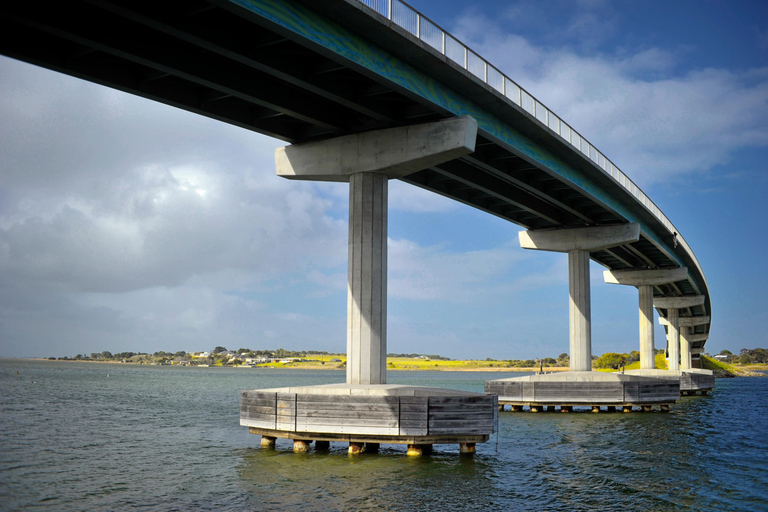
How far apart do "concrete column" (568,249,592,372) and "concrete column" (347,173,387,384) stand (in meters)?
26.7

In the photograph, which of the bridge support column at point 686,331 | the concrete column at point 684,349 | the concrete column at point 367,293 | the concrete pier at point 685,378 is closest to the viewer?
the concrete column at point 367,293

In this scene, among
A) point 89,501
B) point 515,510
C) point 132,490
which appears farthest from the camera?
point 132,490

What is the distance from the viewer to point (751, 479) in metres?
22.6

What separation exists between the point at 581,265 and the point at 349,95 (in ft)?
99.0

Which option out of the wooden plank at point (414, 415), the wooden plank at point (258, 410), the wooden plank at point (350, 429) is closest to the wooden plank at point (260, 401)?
the wooden plank at point (258, 410)

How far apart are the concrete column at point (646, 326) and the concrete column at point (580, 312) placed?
27.4 meters

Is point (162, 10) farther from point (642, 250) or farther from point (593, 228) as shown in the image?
point (642, 250)

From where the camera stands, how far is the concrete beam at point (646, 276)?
2761 inches

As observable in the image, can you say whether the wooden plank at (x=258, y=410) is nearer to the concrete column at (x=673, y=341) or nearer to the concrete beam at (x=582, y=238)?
the concrete beam at (x=582, y=238)

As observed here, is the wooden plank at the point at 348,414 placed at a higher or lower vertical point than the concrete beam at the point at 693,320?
lower

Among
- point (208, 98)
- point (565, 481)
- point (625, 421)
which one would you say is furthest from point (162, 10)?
point (625, 421)

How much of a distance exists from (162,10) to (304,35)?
3800 mm

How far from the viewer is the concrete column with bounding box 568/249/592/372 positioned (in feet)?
163

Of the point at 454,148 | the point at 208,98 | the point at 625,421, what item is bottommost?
the point at 625,421
